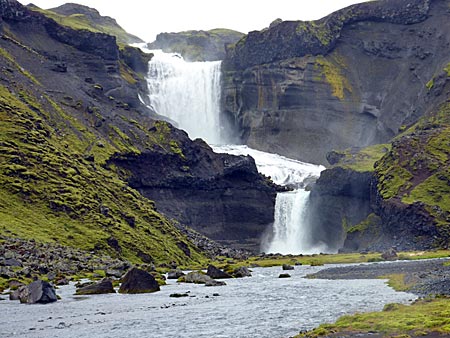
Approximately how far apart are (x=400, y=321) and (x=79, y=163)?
106386 mm

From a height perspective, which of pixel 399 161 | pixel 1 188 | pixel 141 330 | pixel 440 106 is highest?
pixel 440 106

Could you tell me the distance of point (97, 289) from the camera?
7112 centimetres

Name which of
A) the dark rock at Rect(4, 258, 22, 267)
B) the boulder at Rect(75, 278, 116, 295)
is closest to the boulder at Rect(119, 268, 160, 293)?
the boulder at Rect(75, 278, 116, 295)

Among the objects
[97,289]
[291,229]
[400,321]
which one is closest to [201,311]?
[97,289]

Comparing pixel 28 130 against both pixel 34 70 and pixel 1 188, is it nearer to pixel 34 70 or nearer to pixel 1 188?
pixel 1 188

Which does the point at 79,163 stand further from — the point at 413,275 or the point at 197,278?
the point at 413,275

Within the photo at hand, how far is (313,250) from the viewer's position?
18112 cm

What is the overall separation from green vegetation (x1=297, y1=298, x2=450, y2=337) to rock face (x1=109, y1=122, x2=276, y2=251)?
12121 cm

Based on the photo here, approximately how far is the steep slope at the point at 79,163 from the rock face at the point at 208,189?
0.52 meters

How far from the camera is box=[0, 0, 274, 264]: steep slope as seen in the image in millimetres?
116188

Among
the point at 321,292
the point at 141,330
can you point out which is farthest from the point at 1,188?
the point at 141,330

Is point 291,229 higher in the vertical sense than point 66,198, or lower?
lower

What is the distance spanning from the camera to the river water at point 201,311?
48594mm

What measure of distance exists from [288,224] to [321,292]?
392 feet
